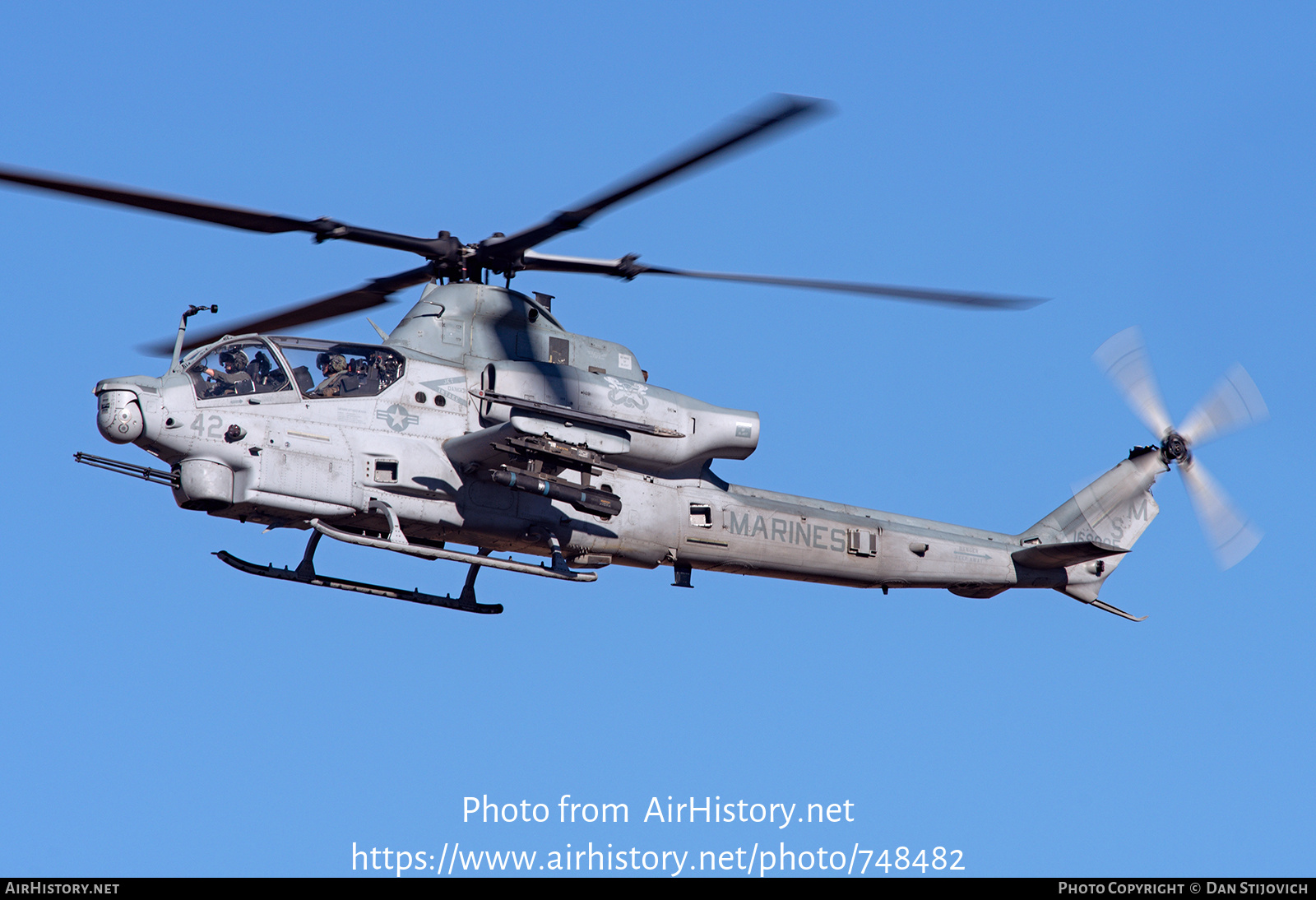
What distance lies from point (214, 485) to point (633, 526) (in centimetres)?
547

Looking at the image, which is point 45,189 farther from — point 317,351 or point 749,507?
point 749,507

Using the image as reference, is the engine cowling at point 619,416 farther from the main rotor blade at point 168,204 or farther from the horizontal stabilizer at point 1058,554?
the horizontal stabilizer at point 1058,554

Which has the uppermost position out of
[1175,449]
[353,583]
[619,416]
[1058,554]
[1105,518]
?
[1175,449]

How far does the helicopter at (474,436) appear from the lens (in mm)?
17156

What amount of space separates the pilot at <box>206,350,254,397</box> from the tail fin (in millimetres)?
12241

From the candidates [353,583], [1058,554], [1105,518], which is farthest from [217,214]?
[1105,518]

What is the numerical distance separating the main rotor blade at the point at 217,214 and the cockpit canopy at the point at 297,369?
55.1 inches

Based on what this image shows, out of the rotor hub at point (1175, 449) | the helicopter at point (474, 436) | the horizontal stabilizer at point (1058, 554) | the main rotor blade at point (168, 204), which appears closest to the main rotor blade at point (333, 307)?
the helicopter at point (474, 436)

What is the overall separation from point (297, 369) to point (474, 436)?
223cm

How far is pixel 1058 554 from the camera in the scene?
22.8m

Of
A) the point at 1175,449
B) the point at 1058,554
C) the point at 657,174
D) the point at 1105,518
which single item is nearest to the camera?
the point at 657,174

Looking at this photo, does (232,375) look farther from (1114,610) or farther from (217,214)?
(1114,610)

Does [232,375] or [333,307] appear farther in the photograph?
[333,307]
